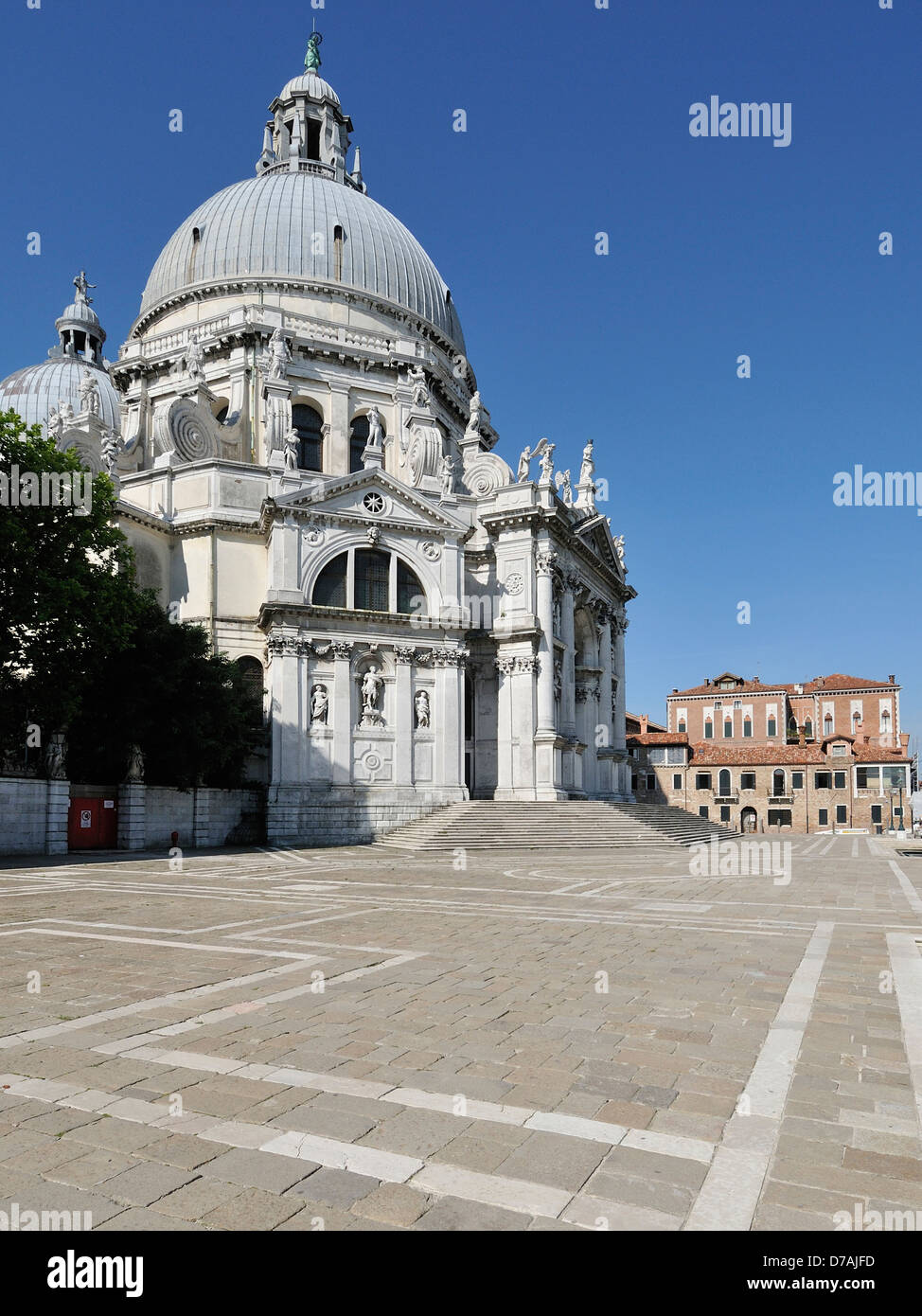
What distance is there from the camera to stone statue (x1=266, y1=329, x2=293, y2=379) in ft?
139

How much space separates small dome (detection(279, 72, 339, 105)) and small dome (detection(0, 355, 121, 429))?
22322mm

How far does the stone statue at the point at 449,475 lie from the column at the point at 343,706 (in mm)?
8943

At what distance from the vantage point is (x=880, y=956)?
10812 millimetres

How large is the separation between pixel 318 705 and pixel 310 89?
4464 cm

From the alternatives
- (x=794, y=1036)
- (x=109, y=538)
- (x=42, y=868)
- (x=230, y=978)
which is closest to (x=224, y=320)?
(x=109, y=538)

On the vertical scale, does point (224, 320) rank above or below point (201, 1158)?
above

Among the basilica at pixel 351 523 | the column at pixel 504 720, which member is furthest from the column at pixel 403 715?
the column at pixel 504 720

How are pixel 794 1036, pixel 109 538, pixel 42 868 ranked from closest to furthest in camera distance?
pixel 794 1036, pixel 42 868, pixel 109 538

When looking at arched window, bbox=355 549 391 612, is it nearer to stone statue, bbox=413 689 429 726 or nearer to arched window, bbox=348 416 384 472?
stone statue, bbox=413 689 429 726

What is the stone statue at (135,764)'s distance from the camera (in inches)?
1212

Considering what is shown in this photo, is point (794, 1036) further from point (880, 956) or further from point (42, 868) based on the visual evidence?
point (42, 868)

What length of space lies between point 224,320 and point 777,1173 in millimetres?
48357

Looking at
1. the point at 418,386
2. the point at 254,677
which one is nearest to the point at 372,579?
the point at 254,677
